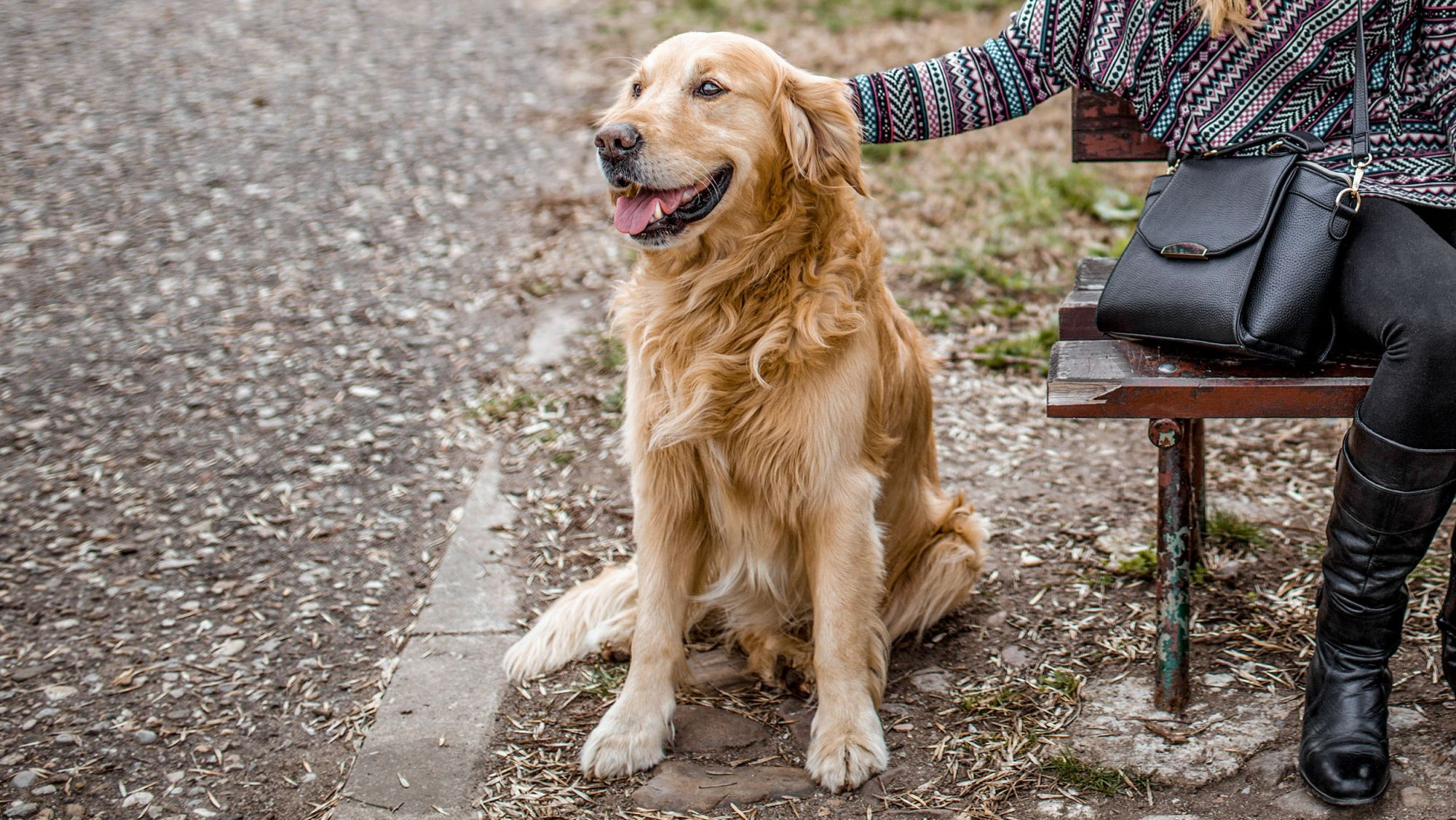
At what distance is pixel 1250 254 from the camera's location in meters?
2.29

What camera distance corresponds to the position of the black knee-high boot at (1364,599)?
2.19m

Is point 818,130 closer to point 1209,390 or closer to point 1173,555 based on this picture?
point 1209,390

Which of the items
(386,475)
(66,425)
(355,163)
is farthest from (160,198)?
(386,475)

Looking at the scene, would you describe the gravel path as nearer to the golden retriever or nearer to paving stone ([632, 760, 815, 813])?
paving stone ([632, 760, 815, 813])

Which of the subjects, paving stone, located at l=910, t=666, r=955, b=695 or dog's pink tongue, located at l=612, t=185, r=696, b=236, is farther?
paving stone, located at l=910, t=666, r=955, b=695

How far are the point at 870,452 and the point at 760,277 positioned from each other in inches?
18.3

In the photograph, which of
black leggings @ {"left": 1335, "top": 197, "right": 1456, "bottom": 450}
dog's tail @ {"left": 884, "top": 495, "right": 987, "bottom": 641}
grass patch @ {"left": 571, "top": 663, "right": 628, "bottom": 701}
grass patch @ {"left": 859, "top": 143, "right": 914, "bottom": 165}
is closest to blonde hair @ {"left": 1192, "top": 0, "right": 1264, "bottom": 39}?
Answer: black leggings @ {"left": 1335, "top": 197, "right": 1456, "bottom": 450}

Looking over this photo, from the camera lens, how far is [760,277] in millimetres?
2549

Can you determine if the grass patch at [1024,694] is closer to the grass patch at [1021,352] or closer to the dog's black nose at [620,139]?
the dog's black nose at [620,139]

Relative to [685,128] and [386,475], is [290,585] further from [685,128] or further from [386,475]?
[685,128]

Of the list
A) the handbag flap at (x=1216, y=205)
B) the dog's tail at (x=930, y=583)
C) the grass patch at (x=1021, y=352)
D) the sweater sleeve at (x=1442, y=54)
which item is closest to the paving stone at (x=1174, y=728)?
the dog's tail at (x=930, y=583)

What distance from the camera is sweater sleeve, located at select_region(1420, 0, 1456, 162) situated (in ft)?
7.70

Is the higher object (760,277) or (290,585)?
(760,277)

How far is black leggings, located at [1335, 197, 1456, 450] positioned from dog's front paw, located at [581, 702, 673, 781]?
1.56 metres
